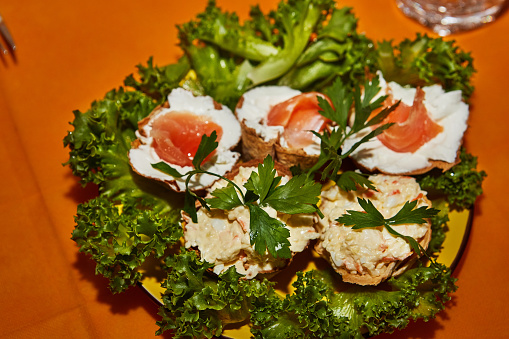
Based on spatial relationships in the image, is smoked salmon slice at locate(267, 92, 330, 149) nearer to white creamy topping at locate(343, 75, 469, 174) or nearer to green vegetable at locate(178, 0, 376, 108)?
white creamy topping at locate(343, 75, 469, 174)

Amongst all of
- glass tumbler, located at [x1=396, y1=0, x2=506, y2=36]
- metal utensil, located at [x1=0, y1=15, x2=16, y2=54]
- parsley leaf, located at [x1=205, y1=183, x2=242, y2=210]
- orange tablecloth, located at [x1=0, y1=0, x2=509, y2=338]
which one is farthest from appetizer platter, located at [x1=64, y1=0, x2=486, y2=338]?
metal utensil, located at [x1=0, y1=15, x2=16, y2=54]

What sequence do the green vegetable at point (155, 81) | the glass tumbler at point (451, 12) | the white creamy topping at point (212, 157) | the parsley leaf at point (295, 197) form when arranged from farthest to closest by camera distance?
1. the glass tumbler at point (451, 12)
2. the green vegetable at point (155, 81)
3. the white creamy topping at point (212, 157)
4. the parsley leaf at point (295, 197)

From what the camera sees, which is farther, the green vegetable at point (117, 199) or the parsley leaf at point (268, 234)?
the green vegetable at point (117, 199)

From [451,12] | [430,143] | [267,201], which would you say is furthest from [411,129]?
[451,12]

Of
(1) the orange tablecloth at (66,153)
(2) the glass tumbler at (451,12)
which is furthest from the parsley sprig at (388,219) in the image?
(2) the glass tumbler at (451,12)

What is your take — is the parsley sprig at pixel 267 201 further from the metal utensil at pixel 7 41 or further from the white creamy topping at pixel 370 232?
the metal utensil at pixel 7 41

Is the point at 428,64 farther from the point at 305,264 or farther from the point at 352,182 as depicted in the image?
the point at 305,264

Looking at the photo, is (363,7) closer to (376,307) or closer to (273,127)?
(273,127)
